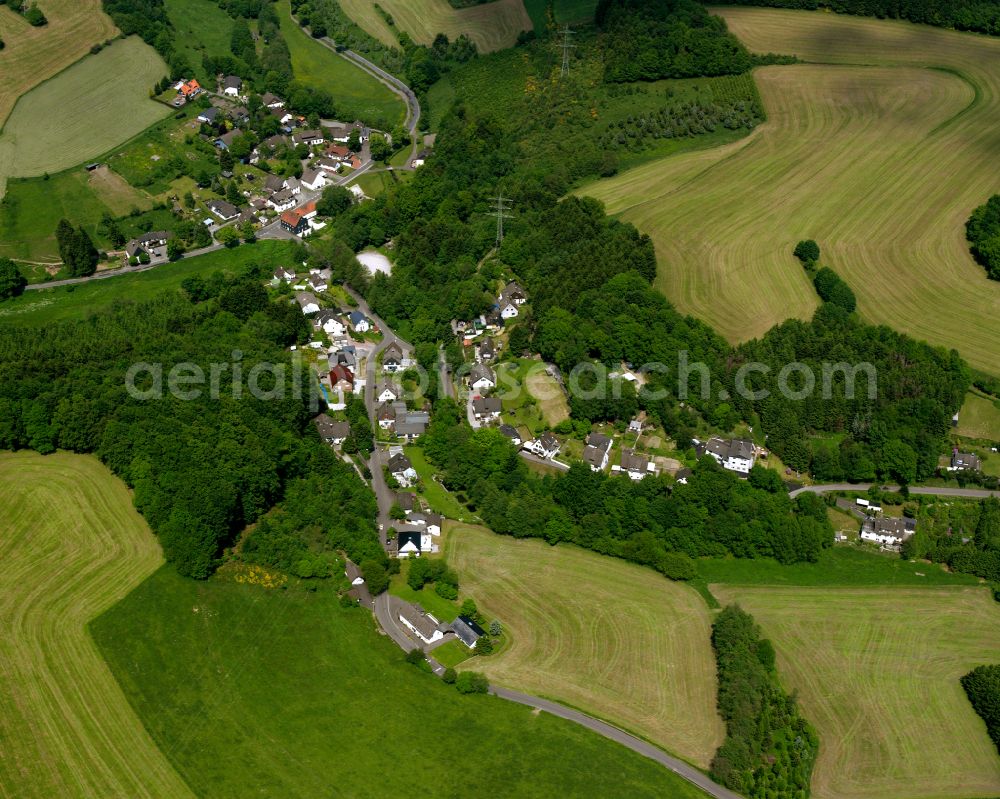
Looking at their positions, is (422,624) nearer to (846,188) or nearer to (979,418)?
(979,418)

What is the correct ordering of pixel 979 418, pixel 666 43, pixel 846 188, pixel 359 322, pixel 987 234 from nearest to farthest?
1. pixel 979 418
2. pixel 359 322
3. pixel 987 234
4. pixel 846 188
5. pixel 666 43

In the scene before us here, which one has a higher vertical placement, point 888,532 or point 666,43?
point 666,43

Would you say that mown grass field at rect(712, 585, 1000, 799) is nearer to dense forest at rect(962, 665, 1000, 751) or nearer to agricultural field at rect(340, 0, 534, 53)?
dense forest at rect(962, 665, 1000, 751)

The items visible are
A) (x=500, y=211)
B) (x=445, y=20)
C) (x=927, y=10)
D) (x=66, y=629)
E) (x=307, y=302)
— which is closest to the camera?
(x=66, y=629)

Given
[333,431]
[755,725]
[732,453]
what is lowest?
[755,725]

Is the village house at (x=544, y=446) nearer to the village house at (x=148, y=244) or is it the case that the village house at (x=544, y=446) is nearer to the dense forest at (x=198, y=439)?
the dense forest at (x=198, y=439)

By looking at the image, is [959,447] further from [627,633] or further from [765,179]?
[765,179]

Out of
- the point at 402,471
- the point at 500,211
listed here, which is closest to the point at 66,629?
the point at 402,471
